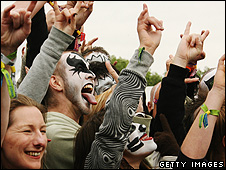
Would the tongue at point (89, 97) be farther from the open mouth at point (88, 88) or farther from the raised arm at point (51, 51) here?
the raised arm at point (51, 51)

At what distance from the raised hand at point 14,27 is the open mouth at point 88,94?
143 centimetres

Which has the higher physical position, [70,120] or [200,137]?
[200,137]

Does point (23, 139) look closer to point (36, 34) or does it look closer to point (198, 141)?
point (198, 141)

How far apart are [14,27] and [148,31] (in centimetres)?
126

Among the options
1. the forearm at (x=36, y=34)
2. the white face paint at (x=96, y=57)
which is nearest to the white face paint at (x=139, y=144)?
the forearm at (x=36, y=34)

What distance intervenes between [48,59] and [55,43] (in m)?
0.13

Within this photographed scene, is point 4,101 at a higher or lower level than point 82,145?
higher

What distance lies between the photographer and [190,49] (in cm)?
282

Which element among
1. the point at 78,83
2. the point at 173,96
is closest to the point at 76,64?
the point at 78,83

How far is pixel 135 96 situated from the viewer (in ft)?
7.61

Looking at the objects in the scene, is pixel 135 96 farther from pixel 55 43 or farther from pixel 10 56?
pixel 10 56

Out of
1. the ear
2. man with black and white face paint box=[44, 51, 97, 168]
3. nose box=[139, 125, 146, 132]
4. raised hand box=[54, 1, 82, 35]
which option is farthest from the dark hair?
raised hand box=[54, 1, 82, 35]

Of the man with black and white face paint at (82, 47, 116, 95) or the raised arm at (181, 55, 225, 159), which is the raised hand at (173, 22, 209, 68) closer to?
the raised arm at (181, 55, 225, 159)

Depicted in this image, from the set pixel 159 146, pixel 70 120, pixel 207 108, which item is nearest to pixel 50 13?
pixel 70 120
